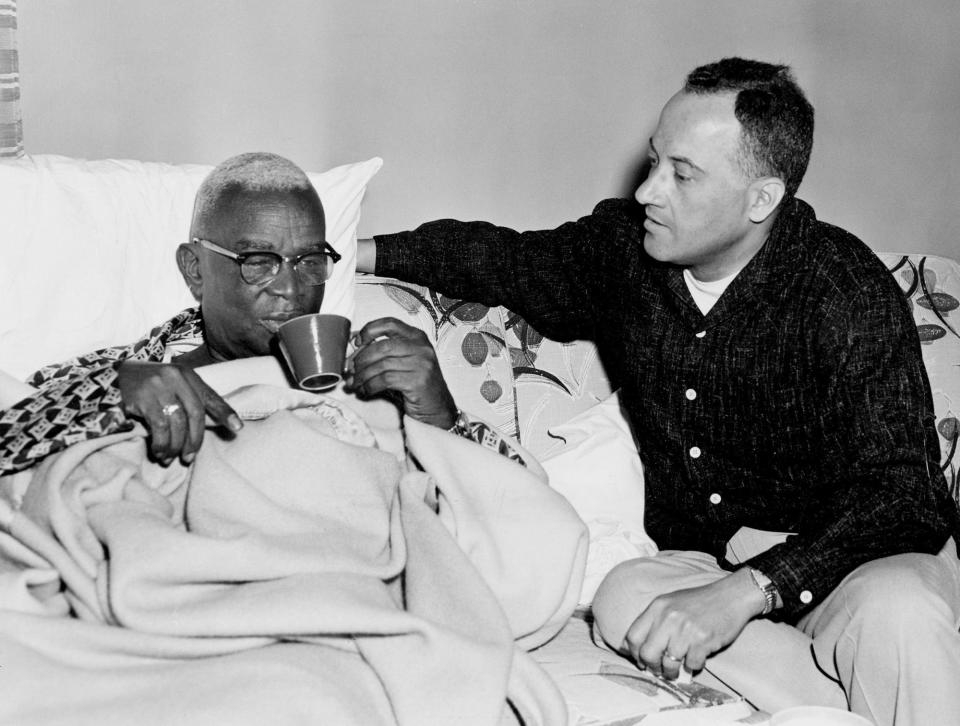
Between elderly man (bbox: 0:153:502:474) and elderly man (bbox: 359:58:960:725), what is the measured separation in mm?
392

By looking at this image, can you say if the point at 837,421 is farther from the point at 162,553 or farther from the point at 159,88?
the point at 159,88

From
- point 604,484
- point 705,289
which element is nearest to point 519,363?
point 604,484

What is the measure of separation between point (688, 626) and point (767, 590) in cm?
19

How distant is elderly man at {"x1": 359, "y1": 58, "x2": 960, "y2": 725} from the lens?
1729 millimetres

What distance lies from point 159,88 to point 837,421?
165 centimetres

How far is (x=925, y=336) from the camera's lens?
248 centimetres

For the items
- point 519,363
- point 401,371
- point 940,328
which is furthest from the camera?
point 940,328

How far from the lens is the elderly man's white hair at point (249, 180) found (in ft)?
6.52

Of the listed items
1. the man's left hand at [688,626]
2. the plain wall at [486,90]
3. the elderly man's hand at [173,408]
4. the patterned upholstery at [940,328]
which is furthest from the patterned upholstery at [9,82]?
the patterned upholstery at [940,328]

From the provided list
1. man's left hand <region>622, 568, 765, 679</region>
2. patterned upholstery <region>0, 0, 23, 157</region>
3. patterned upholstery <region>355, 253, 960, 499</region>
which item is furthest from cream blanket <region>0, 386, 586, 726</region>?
patterned upholstery <region>0, 0, 23, 157</region>

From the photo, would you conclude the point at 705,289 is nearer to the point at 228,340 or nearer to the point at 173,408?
the point at 228,340

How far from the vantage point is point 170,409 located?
1599mm

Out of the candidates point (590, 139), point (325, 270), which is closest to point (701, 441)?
point (325, 270)

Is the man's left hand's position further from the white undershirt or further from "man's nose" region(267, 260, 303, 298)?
"man's nose" region(267, 260, 303, 298)
